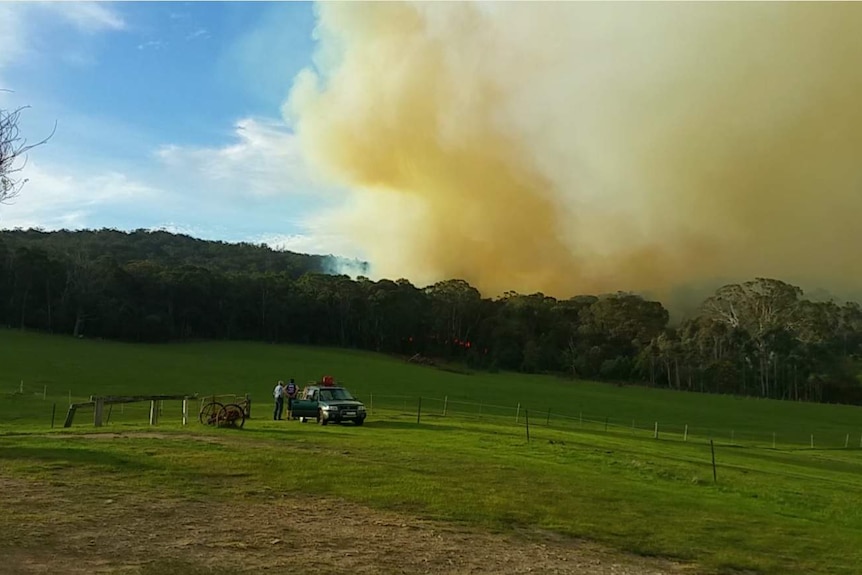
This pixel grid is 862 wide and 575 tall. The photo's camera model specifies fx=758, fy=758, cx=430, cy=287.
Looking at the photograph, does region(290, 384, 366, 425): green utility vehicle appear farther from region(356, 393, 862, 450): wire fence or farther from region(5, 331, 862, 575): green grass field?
region(356, 393, 862, 450): wire fence

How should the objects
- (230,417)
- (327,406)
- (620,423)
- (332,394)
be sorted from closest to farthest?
(230,417) < (327,406) < (332,394) < (620,423)

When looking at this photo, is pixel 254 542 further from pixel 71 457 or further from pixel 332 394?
pixel 332 394

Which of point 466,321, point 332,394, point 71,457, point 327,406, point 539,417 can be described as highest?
point 466,321

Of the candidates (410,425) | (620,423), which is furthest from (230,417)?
(620,423)

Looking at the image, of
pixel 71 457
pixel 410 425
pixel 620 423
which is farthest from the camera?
pixel 620 423

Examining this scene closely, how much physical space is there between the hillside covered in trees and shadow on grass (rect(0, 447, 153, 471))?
3753 inches

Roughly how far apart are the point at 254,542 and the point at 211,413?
19.6m

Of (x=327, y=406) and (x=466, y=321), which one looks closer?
(x=327, y=406)

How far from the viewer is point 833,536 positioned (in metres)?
14.4

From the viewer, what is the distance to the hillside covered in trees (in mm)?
109938

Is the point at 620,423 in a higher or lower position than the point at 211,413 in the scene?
lower

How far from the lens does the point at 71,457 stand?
56.3ft

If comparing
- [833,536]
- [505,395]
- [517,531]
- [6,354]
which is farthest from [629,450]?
[6,354]

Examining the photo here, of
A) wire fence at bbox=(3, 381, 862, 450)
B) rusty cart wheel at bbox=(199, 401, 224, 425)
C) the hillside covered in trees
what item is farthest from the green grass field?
the hillside covered in trees
